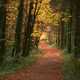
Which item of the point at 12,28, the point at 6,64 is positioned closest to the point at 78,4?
the point at 6,64

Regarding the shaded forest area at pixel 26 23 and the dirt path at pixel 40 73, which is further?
the shaded forest area at pixel 26 23

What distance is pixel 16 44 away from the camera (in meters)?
25.8

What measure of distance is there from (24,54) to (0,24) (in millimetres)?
19863

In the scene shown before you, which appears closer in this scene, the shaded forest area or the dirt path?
the dirt path

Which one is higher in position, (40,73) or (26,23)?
(26,23)

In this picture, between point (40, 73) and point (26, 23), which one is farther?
point (26, 23)

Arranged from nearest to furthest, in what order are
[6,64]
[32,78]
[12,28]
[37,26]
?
[32,78] < [6,64] < [12,28] < [37,26]

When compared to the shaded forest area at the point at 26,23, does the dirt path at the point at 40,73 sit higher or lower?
lower

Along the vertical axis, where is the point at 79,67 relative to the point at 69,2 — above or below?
below

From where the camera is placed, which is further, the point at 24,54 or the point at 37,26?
the point at 37,26

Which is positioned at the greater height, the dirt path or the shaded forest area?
the shaded forest area

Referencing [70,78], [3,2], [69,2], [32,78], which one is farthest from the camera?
[32,78]

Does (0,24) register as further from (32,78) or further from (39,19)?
(39,19)

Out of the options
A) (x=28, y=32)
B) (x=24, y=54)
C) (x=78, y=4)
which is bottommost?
(x=24, y=54)
